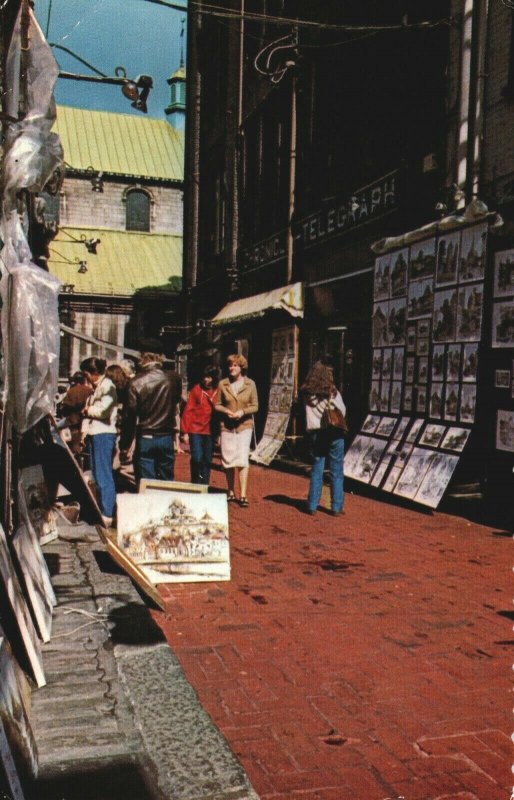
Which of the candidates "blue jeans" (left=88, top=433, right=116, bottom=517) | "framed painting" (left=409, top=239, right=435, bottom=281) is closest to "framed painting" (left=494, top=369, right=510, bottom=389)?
"framed painting" (left=409, top=239, right=435, bottom=281)

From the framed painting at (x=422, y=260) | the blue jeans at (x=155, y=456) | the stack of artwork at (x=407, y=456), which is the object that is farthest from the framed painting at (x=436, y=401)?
the blue jeans at (x=155, y=456)

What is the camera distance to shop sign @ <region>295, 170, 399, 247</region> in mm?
11742

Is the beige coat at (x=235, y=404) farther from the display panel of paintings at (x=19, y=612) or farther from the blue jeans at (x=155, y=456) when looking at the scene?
the display panel of paintings at (x=19, y=612)

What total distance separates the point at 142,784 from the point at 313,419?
6.70m

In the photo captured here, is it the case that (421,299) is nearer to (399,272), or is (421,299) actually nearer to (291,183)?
(399,272)

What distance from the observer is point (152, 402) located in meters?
8.34

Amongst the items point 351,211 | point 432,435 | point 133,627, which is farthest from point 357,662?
point 351,211

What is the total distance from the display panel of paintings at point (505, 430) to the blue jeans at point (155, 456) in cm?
394

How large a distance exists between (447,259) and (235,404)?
3370mm

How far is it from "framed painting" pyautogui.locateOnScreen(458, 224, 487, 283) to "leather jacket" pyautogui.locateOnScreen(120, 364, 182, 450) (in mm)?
3900

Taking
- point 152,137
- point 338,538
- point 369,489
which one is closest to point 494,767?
point 338,538

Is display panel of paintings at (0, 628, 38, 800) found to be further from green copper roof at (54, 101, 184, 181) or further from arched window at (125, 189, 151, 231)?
arched window at (125, 189, 151, 231)

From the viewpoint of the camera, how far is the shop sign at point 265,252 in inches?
648

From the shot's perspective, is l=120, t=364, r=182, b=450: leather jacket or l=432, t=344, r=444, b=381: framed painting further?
l=432, t=344, r=444, b=381: framed painting
